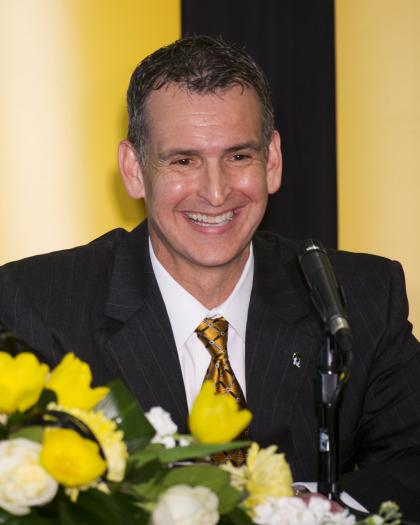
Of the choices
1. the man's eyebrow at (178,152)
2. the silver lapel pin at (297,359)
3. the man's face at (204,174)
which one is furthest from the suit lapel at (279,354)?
the man's eyebrow at (178,152)

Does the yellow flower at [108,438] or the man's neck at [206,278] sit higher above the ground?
the yellow flower at [108,438]

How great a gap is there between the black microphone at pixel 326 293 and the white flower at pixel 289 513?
0.41 m

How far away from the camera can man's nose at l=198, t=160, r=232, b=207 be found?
2.43 meters

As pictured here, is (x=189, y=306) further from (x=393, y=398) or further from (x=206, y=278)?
(x=393, y=398)

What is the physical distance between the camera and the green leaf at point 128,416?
1243mm

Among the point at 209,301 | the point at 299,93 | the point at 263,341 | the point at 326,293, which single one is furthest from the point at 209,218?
the point at 299,93

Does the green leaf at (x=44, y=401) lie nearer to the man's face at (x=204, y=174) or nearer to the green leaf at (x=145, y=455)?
the green leaf at (x=145, y=455)

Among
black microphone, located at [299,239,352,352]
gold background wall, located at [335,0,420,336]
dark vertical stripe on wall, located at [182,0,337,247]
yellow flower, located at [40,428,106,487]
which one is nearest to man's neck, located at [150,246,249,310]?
black microphone, located at [299,239,352,352]

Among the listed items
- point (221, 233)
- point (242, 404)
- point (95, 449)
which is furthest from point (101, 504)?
point (221, 233)

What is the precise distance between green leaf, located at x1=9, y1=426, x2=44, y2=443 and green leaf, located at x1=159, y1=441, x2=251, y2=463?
0.56 ft

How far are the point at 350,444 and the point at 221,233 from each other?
66cm

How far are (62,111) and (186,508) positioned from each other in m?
2.32

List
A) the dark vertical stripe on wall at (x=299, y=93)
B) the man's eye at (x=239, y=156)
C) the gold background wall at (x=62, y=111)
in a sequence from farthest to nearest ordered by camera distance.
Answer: the dark vertical stripe on wall at (x=299, y=93), the gold background wall at (x=62, y=111), the man's eye at (x=239, y=156)

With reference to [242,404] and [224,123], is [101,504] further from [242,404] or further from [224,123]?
[224,123]
